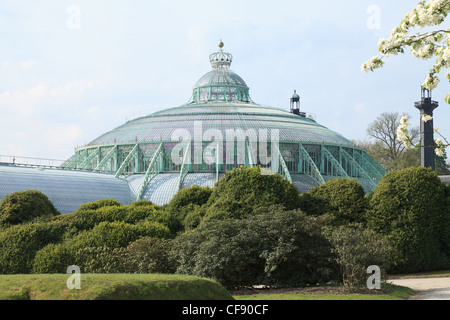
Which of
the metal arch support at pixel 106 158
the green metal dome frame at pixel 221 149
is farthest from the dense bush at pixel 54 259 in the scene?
the metal arch support at pixel 106 158

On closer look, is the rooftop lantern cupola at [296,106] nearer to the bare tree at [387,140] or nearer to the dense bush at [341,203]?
the bare tree at [387,140]

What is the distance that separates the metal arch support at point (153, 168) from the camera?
55.6 meters

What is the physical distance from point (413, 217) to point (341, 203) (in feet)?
12.6

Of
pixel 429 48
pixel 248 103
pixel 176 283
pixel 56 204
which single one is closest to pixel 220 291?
pixel 176 283

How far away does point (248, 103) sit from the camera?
2815 inches

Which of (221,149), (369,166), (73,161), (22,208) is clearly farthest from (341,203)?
(73,161)

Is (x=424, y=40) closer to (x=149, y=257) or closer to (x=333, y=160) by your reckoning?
(x=149, y=257)

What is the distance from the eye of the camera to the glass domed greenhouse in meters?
55.3

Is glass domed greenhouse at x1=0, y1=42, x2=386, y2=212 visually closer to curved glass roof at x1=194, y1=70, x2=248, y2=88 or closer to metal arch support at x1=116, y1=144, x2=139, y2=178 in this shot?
metal arch support at x1=116, y1=144, x2=139, y2=178

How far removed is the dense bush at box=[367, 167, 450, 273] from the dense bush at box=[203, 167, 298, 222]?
4.81m

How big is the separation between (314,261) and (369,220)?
8452 millimetres

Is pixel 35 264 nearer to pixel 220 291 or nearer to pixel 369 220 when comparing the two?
pixel 220 291

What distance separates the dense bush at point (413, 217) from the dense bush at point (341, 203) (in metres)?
0.73
